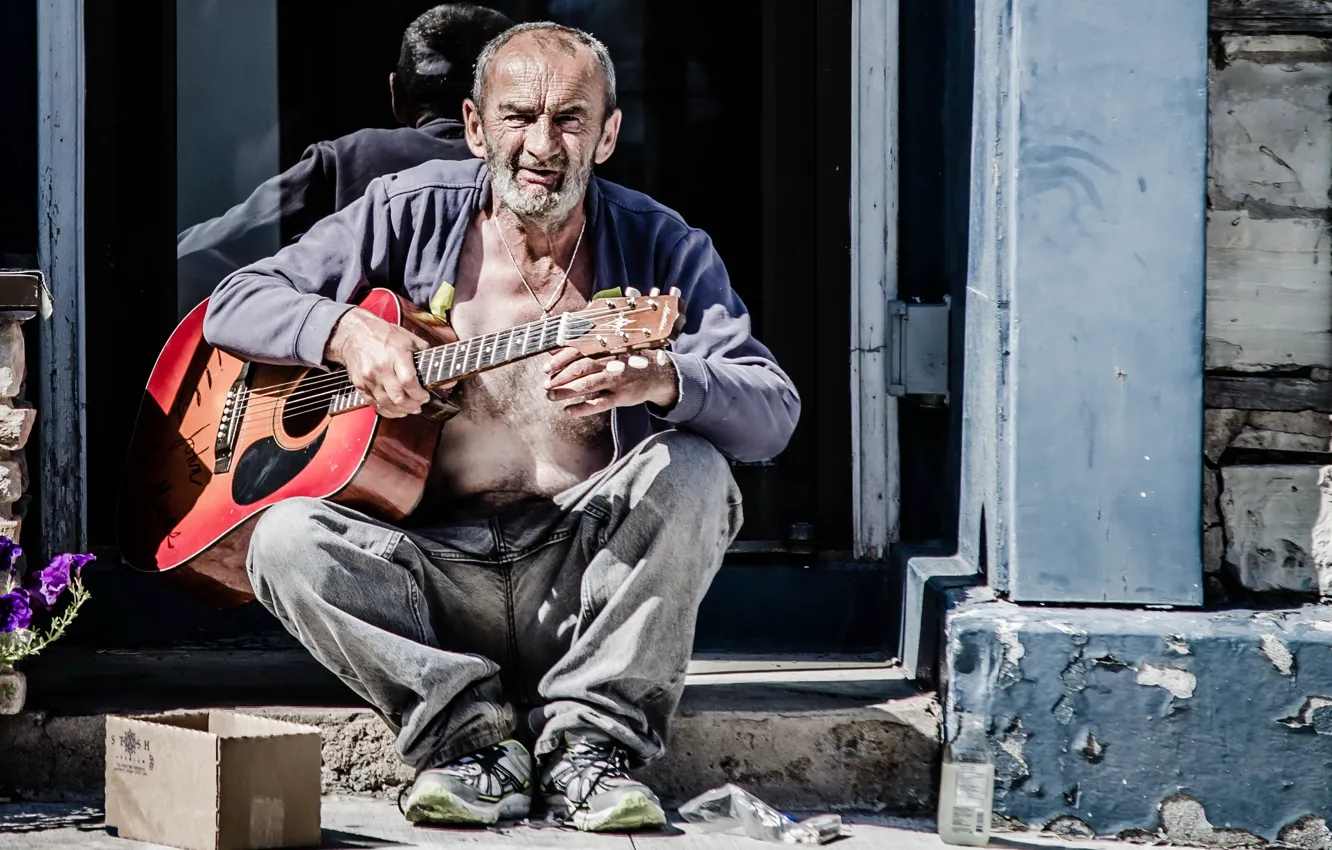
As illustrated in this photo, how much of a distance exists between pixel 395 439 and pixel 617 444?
1.42 feet

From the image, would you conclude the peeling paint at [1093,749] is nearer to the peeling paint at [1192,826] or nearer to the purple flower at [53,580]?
the peeling paint at [1192,826]

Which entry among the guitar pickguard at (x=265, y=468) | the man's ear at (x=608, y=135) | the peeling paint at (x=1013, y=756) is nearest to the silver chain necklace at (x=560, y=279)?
the man's ear at (x=608, y=135)

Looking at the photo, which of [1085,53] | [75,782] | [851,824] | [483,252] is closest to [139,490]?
[75,782]

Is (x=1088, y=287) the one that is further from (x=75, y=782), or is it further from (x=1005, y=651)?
(x=75, y=782)

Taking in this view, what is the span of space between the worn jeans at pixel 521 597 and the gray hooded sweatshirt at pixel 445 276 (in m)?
0.17

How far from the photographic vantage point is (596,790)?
9.64 feet

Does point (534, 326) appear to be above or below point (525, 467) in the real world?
above

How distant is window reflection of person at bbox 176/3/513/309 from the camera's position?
156 inches

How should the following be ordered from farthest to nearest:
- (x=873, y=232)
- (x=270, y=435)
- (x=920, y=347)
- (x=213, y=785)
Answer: (x=873, y=232)
(x=920, y=347)
(x=270, y=435)
(x=213, y=785)

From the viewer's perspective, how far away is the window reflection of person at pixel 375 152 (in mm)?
3971

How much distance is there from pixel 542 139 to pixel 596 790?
4.12ft

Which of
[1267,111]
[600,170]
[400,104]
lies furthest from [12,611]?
[1267,111]

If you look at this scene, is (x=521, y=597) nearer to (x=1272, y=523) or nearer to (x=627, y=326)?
(x=627, y=326)

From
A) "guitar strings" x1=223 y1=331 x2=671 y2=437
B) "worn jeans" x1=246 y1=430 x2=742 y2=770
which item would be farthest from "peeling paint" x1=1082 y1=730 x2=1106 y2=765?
"guitar strings" x1=223 y1=331 x2=671 y2=437
